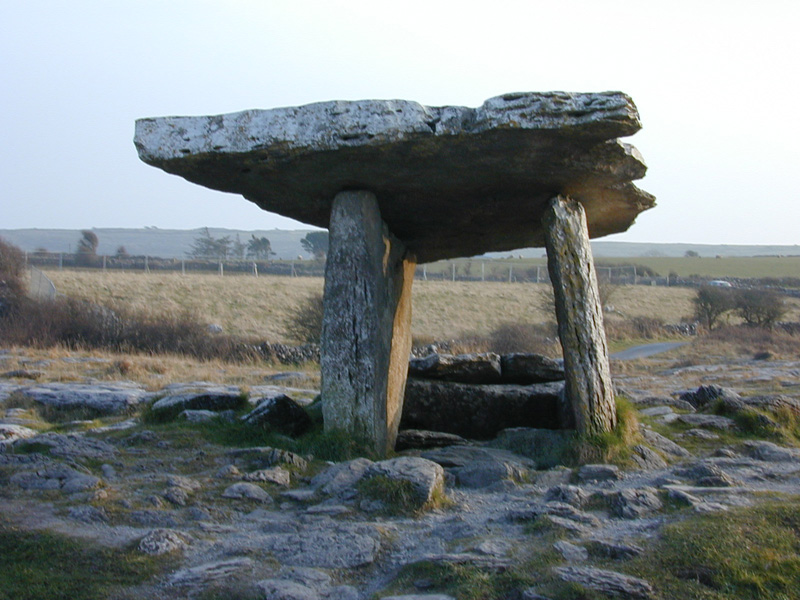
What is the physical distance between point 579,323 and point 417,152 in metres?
2.07

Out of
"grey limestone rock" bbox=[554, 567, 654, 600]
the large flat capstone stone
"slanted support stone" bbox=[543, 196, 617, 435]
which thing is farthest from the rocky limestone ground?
the large flat capstone stone

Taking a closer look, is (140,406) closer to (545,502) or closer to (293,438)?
(293,438)

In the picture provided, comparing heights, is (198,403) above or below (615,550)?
below

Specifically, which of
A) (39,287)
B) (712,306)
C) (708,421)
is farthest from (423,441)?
(712,306)

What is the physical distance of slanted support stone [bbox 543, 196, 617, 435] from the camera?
271 inches

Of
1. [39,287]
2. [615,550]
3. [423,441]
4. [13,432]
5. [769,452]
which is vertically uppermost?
[39,287]

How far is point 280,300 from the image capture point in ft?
109

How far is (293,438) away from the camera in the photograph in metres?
7.27

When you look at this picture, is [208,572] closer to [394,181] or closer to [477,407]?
[394,181]

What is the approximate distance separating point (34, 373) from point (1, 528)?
8549 mm

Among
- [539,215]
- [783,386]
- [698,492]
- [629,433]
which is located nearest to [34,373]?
[539,215]

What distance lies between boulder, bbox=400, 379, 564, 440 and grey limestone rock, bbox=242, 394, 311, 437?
1.55 metres

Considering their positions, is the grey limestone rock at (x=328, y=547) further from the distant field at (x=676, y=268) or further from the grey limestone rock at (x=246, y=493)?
the distant field at (x=676, y=268)

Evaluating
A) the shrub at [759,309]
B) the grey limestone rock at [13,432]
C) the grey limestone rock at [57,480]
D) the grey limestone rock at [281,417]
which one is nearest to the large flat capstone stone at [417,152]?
the grey limestone rock at [281,417]
